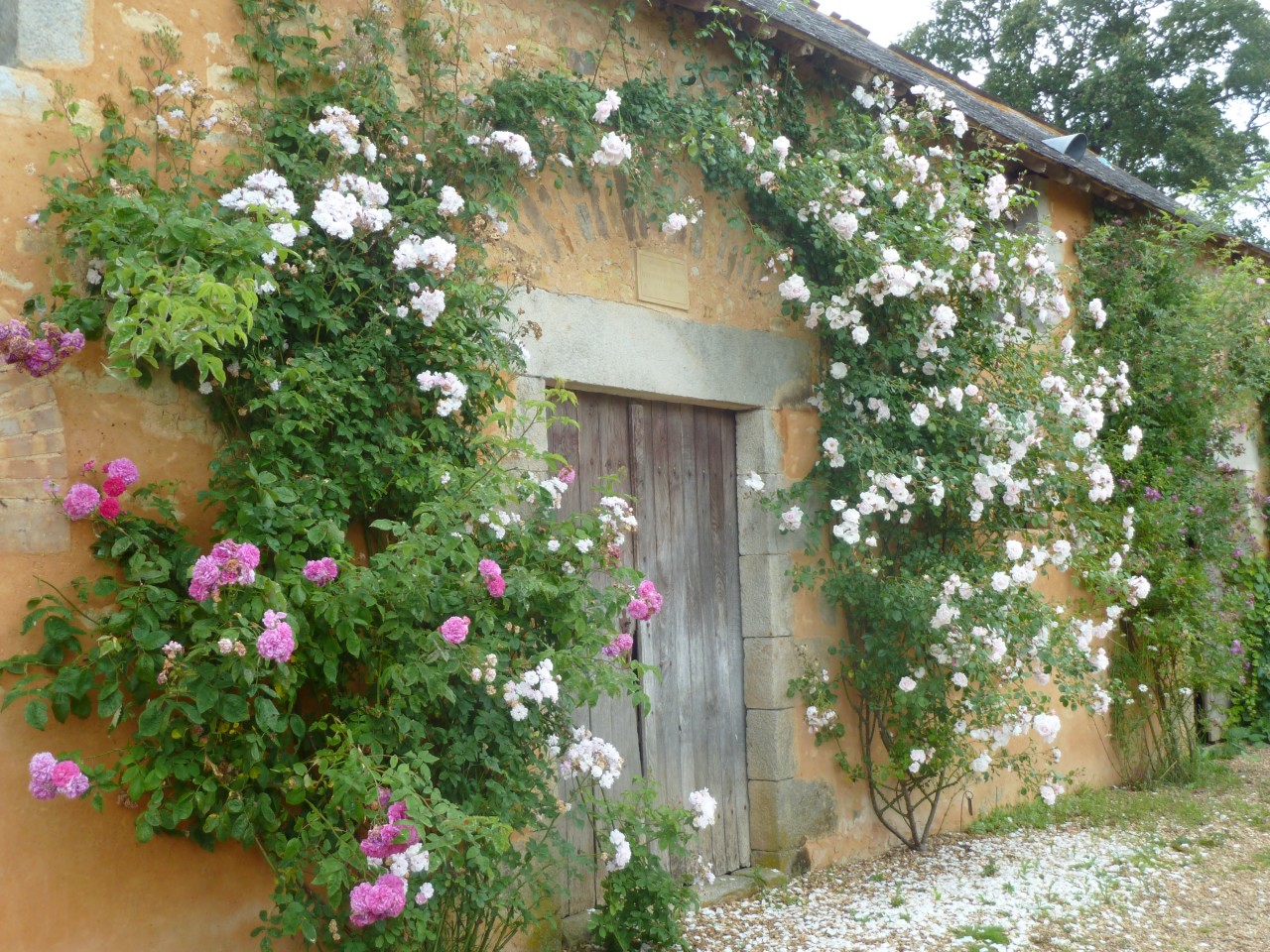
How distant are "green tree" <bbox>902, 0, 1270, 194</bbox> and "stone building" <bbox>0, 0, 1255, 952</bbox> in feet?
43.2

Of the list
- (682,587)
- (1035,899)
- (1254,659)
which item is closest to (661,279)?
(682,587)

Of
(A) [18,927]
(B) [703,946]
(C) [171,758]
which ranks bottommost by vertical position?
(B) [703,946]

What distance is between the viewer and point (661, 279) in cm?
460

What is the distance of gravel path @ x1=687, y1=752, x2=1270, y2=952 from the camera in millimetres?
4090

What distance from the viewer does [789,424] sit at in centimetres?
512

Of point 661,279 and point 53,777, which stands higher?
point 661,279

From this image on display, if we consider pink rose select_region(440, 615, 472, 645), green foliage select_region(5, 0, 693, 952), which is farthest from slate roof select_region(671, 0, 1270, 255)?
pink rose select_region(440, 615, 472, 645)

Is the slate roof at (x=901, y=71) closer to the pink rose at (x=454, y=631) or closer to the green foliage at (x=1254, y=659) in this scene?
the green foliage at (x=1254, y=659)

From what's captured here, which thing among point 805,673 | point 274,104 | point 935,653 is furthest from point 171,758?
point 935,653

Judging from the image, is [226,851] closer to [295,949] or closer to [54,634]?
[295,949]

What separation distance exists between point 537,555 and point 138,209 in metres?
1.51

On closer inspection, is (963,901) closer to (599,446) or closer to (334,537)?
(599,446)

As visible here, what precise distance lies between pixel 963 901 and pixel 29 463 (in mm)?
3815

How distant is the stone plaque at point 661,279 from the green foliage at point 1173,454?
321 centimetres
